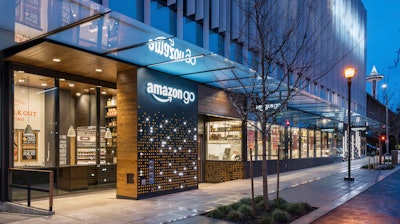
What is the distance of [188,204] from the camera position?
11031 mm

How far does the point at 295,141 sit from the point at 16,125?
18653mm

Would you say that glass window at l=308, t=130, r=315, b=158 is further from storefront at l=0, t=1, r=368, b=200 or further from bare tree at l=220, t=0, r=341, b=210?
storefront at l=0, t=1, r=368, b=200

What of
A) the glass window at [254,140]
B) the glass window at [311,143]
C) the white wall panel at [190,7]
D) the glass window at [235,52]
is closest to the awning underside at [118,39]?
the white wall panel at [190,7]

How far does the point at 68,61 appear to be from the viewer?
37.3 ft

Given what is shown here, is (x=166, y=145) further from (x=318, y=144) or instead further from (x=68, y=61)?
(x=318, y=144)

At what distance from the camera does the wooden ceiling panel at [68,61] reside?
1011 centimetres

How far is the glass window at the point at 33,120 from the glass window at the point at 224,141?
8.43m

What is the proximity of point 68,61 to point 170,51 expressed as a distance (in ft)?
10.3

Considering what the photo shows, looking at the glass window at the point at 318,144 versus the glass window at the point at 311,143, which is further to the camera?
the glass window at the point at 318,144

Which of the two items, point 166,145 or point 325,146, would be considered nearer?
point 166,145

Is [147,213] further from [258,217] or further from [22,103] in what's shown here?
[22,103]

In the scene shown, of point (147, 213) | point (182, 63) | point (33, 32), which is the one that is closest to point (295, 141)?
point (182, 63)

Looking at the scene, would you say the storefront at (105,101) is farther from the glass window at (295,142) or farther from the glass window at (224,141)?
the glass window at (295,142)

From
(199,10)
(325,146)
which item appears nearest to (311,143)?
(325,146)
